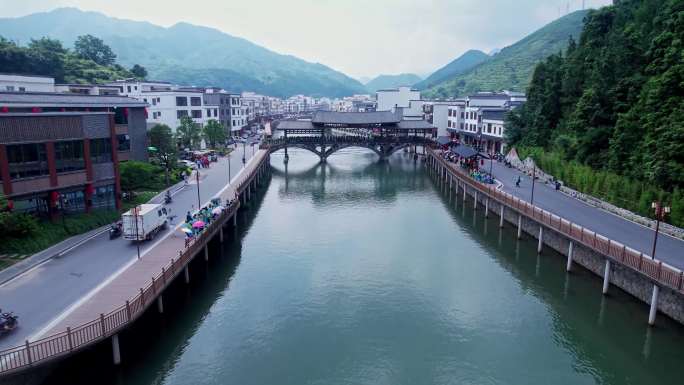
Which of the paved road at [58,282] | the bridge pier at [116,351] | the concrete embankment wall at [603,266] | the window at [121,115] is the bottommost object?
the bridge pier at [116,351]

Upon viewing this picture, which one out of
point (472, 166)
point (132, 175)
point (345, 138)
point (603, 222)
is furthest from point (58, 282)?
point (345, 138)

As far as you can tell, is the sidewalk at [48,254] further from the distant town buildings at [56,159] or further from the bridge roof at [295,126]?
the bridge roof at [295,126]

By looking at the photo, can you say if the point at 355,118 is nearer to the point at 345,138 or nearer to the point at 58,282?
the point at 345,138

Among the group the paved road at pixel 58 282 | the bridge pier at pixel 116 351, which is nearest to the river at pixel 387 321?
the bridge pier at pixel 116 351

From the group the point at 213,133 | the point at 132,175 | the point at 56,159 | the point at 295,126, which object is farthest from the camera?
the point at 295,126

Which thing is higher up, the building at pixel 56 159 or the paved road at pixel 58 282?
the building at pixel 56 159

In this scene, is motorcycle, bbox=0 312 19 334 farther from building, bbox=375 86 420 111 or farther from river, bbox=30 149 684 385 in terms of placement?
building, bbox=375 86 420 111

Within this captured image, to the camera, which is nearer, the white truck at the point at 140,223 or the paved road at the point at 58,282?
the paved road at the point at 58,282

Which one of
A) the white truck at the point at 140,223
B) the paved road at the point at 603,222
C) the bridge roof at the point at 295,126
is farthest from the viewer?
the bridge roof at the point at 295,126
